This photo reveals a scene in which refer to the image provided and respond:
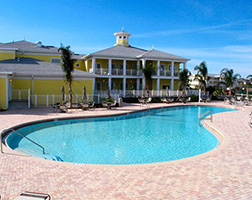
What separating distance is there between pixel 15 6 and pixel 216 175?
16704 mm

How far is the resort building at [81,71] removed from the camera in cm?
2242

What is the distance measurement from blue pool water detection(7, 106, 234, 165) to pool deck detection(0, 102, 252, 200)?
201 cm

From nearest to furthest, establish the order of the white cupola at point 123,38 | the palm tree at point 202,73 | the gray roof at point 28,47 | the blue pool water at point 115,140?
the blue pool water at point 115,140 → the gray roof at point 28,47 → the palm tree at point 202,73 → the white cupola at point 123,38

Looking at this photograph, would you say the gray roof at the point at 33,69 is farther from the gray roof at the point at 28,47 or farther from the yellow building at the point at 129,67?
the yellow building at the point at 129,67

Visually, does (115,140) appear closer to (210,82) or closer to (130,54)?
(130,54)

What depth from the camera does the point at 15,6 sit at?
16734 mm

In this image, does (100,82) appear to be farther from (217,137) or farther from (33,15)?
(217,137)

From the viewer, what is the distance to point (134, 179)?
19.0ft

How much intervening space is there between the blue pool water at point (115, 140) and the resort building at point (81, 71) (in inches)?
327

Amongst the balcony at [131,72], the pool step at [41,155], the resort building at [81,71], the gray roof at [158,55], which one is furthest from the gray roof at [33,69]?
the pool step at [41,155]

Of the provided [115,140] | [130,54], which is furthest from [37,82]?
[130,54]

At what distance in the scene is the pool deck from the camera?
198 inches

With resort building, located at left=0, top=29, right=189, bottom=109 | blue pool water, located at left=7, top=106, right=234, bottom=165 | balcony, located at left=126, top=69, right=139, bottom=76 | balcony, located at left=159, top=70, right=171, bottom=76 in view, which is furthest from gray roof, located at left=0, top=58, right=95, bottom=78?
balcony, located at left=159, top=70, right=171, bottom=76

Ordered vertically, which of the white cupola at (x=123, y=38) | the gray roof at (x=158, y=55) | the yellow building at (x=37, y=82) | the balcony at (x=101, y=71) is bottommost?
the yellow building at (x=37, y=82)
